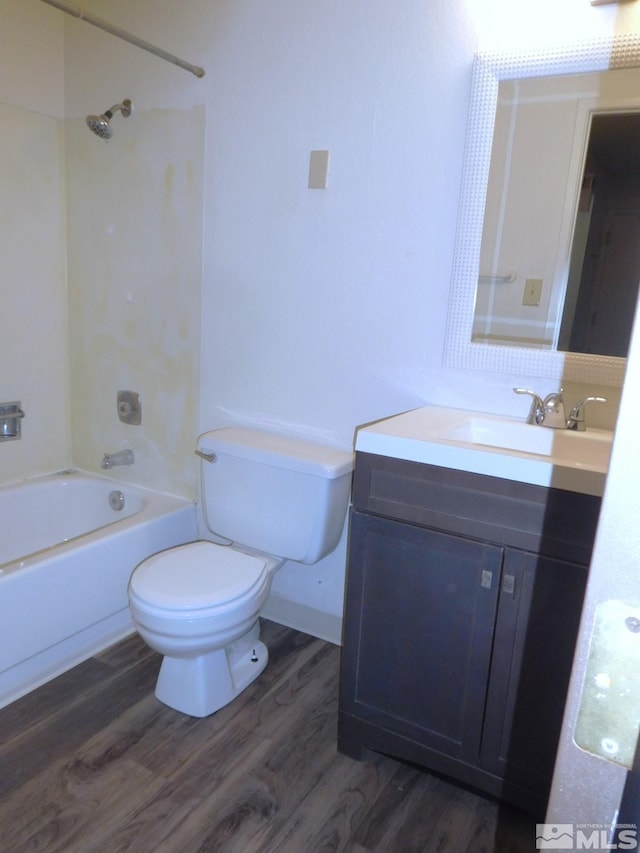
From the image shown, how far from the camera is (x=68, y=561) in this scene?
185 centimetres

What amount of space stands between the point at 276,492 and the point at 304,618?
24.8 inches

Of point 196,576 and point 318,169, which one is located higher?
point 318,169

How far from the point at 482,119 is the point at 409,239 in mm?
365

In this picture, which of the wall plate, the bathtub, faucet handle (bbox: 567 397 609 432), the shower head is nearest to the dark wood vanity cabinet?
faucet handle (bbox: 567 397 609 432)

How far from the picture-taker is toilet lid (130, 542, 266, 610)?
1612 mm

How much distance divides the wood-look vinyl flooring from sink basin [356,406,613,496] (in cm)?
89

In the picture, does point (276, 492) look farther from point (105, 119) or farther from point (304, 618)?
point (105, 119)

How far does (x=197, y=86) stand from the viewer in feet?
6.71

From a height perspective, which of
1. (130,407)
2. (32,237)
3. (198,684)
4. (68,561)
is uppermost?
(32,237)

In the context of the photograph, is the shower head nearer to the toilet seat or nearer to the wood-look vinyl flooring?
the toilet seat

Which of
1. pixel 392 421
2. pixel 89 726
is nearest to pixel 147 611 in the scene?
pixel 89 726

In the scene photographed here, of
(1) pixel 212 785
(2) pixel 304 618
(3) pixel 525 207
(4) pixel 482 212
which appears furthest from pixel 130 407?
(3) pixel 525 207

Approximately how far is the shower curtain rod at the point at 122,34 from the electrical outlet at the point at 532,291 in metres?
1.32

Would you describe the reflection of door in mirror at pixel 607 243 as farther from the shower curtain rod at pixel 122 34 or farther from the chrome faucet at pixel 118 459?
the chrome faucet at pixel 118 459
